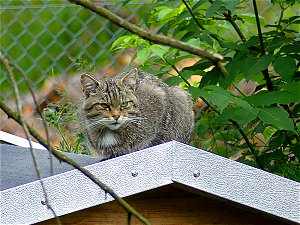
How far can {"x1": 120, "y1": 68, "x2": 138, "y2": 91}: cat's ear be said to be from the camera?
132 inches

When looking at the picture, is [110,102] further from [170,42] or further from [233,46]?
[170,42]

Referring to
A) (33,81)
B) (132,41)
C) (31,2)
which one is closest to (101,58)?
(33,81)

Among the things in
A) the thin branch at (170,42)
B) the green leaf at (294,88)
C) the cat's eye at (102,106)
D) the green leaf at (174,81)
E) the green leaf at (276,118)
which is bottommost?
the green leaf at (276,118)

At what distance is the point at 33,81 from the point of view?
543cm

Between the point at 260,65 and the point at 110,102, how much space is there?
2.00 ft

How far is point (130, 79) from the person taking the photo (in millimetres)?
3385

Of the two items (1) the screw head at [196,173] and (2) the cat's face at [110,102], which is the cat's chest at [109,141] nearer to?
(2) the cat's face at [110,102]

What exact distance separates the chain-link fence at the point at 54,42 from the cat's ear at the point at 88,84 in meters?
1.74

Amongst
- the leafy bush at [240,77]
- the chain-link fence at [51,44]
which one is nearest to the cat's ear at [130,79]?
the leafy bush at [240,77]

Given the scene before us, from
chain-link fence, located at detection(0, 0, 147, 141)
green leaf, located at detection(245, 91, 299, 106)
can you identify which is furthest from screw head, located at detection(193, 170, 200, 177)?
chain-link fence, located at detection(0, 0, 147, 141)

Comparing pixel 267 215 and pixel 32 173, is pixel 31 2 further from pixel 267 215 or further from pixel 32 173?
pixel 267 215

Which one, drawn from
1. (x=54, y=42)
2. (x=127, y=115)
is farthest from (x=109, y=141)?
(x=54, y=42)

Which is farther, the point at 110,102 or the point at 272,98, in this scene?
the point at 110,102

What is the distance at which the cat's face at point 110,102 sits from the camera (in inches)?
129
